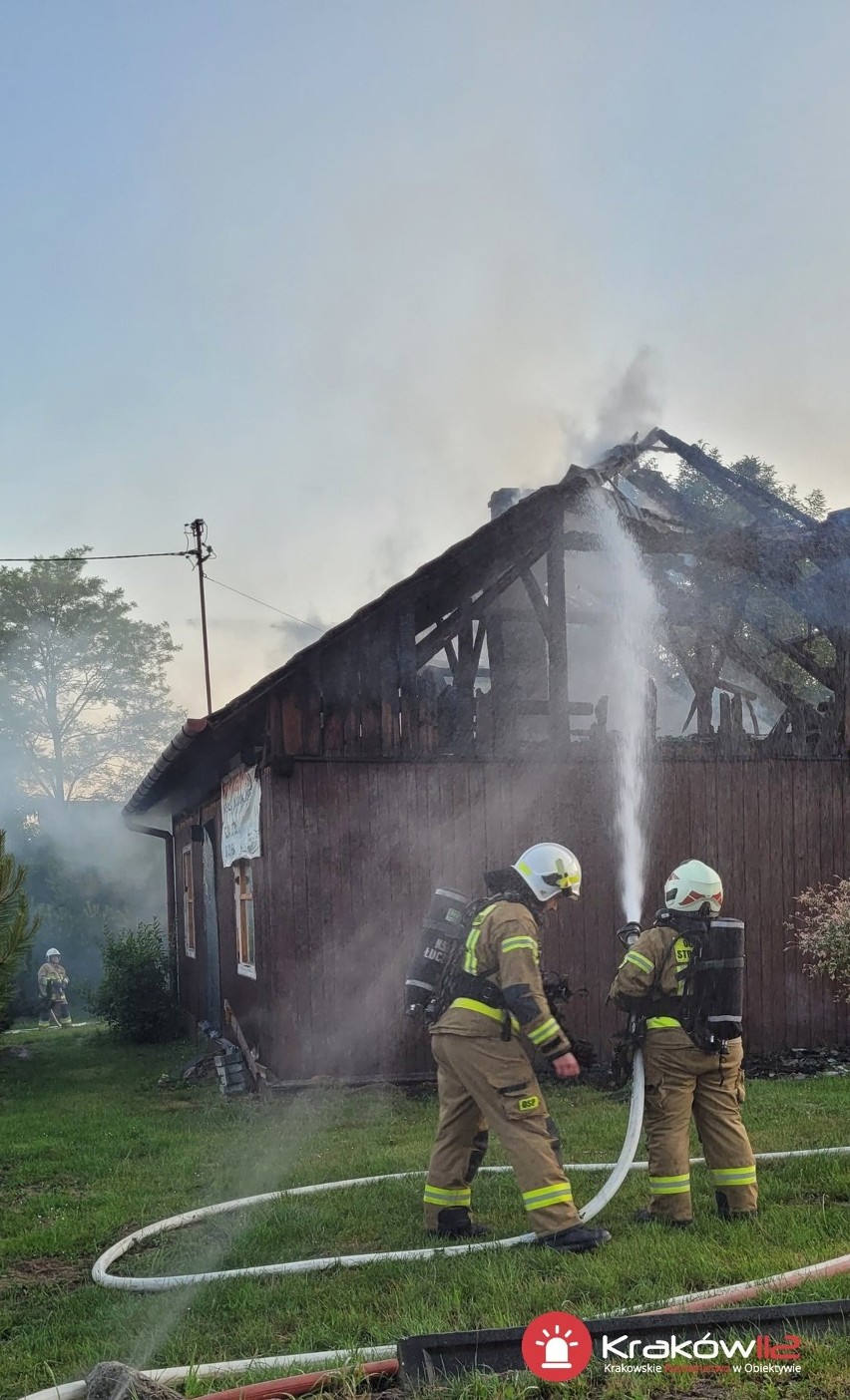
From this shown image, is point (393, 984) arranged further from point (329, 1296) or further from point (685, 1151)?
point (329, 1296)

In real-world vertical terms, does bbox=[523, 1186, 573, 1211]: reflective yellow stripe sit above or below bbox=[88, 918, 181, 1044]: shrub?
above

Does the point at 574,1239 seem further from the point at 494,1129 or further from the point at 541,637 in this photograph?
the point at 541,637

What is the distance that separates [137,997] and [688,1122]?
40.7 ft

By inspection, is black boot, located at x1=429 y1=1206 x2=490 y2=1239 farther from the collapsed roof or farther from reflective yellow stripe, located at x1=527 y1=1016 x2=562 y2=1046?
the collapsed roof

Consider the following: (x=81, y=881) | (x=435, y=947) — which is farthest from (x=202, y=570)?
(x=435, y=947)

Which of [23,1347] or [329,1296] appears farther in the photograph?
[329,1296]

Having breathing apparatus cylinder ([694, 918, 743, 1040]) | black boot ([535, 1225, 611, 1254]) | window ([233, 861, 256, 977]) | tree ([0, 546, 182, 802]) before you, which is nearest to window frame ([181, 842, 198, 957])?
window ([233, 861, 256, 977])

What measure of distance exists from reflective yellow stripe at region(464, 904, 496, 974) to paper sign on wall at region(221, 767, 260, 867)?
5.30 m

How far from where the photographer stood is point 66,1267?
6.10 m

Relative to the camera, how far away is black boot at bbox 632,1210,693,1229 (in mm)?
6039

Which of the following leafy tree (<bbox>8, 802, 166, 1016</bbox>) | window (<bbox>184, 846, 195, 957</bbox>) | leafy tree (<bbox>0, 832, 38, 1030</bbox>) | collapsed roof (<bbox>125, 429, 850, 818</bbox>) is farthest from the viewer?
leafy tree (<bbox>8, 802, 166, 1016</bbox>)

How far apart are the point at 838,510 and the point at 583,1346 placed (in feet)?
32.4

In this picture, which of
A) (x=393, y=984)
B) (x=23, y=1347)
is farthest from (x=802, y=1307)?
(x=393, y=984)

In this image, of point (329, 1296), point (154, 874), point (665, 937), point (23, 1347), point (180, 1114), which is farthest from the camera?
point (154, 874)
